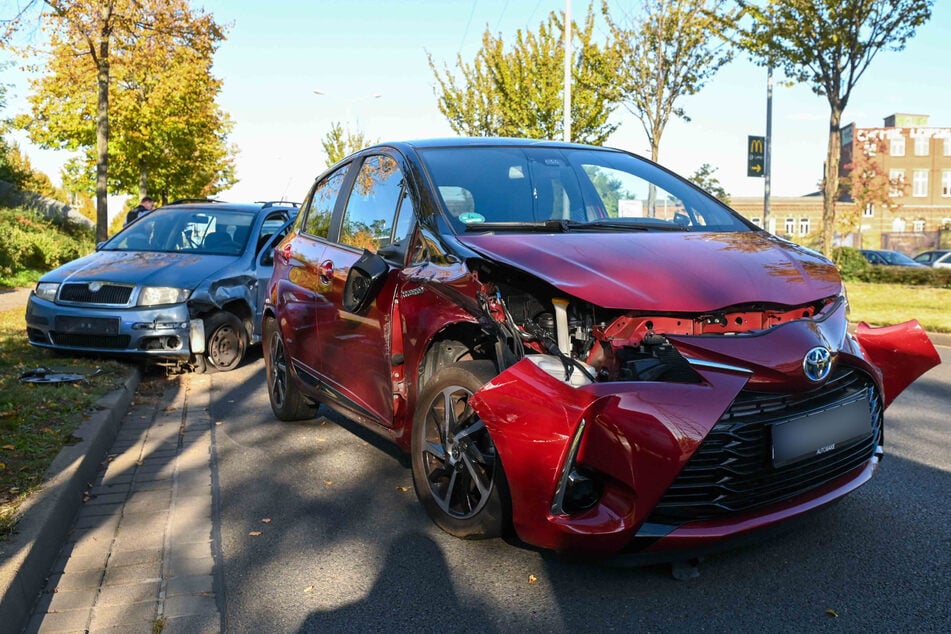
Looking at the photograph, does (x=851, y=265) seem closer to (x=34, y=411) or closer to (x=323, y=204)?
(x=323, y=204)

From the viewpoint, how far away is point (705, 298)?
3.19 metres

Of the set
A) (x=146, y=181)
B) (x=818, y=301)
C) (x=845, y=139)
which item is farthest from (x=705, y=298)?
(x=845, y=139)

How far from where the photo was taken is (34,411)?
19.7 ft

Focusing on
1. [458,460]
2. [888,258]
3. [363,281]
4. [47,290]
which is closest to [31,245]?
[47,290]

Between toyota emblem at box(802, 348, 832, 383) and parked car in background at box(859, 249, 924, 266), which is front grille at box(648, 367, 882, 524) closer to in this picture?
toyota emblem at box(802, 348, 832, 383)

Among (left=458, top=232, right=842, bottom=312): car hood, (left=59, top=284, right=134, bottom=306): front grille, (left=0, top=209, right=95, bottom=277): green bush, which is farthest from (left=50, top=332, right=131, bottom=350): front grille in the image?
(left=0, top=209, right=95, bottom=277): green bush

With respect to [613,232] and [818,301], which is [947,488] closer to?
[818,301]

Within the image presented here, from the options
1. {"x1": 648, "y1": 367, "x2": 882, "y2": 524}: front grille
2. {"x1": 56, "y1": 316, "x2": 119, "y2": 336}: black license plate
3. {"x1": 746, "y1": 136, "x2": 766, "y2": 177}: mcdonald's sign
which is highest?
{"x1": 746, "y1": 136, "x2": 766, "y2": 177}: mcdonald's sign

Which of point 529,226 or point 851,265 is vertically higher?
point 529,226

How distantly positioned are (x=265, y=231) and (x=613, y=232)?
6706 millimetres

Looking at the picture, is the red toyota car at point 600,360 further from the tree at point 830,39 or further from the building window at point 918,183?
the building window at point 918,183

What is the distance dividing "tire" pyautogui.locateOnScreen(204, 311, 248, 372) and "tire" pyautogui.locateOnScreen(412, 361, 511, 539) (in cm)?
541

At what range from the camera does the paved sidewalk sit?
131 inches

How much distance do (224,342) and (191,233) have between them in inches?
62.9
